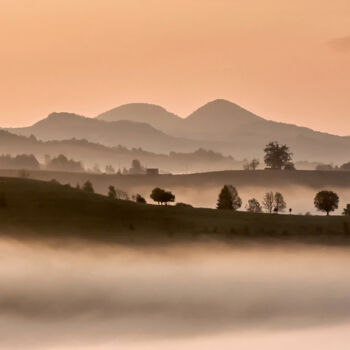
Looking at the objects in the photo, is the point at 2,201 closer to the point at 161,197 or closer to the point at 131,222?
the point at 131,222

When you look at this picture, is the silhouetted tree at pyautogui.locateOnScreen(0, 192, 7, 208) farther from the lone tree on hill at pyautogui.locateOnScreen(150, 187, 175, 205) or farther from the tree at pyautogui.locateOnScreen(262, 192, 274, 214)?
the tree at pyautogui.locateOnScreen(262, 192, 274, 214)

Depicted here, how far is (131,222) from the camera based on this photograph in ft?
246

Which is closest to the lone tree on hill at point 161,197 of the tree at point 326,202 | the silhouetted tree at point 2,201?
the silhouetted tree at point 2,201

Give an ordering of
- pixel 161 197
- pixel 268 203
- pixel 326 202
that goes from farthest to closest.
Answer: pixel 268 203
pixel 326 202
pixel 161 197

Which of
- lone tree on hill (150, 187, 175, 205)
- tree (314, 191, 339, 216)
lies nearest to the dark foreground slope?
lone tree on hill (150, 187, 175, 205)

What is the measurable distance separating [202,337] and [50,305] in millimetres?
13493

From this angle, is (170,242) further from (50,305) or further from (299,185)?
(299,185)

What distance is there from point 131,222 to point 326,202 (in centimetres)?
3194

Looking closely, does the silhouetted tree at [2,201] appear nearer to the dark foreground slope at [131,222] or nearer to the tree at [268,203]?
the dark foreground slope at [131,222]

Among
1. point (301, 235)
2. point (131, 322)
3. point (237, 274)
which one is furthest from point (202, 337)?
point (301, 235)

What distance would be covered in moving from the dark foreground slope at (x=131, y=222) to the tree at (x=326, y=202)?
1509cm

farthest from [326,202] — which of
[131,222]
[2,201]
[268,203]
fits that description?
[2,201]

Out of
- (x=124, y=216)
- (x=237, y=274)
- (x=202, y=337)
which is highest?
(x=124, y=216)

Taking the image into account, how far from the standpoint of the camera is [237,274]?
68.0 meters
